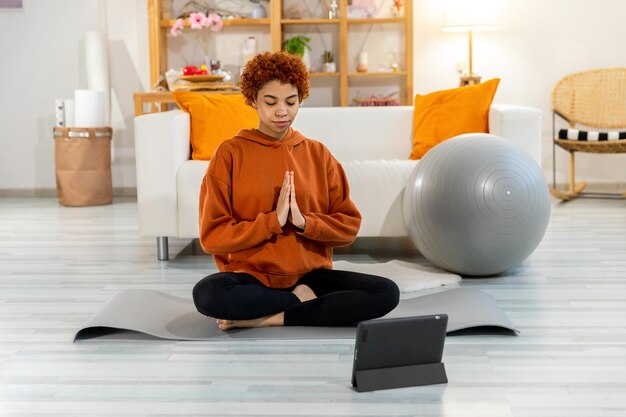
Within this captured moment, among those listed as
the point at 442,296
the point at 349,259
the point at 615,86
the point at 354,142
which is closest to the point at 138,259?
the point at 349,259

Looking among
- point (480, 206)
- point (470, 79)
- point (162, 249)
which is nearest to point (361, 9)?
Result: point (470, 79)

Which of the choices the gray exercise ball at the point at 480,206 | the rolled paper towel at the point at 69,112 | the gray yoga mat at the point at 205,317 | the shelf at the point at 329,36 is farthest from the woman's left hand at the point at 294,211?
the rolled paper towel at the point at 69,112

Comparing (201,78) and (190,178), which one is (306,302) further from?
(201,78)

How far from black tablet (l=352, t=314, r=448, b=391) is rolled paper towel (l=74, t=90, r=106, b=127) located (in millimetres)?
4566

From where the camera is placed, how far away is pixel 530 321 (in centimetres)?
285

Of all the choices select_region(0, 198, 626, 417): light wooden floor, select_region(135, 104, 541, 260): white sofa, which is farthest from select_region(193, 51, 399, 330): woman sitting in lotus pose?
select_region(135, 104, 541, 260): white sofa

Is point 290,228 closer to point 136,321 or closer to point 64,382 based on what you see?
point 136,321

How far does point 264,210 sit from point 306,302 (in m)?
0.31

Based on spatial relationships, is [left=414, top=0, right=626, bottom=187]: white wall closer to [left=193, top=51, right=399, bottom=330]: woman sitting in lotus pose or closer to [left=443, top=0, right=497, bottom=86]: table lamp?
[left=443, top=0, right=497, bottom=86]: table lamp

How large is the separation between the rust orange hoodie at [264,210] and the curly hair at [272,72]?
168mm

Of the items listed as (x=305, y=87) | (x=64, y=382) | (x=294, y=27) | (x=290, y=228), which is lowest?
(x=64, y=382)

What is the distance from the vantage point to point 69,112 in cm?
640

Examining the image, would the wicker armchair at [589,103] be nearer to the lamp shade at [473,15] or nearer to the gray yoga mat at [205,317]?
the lamp shade at [473,15]

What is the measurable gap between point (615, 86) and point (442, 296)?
3.84m
